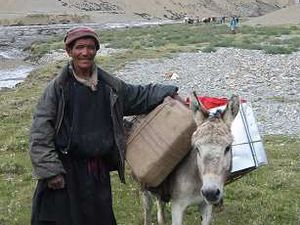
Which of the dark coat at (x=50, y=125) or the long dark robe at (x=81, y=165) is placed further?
the long dark robe at (x=81, y=165)

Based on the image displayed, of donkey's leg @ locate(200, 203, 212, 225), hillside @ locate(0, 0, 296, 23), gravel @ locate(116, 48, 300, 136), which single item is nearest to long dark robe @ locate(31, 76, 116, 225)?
donkey's leg @ locate(200, 203, 212, 225)

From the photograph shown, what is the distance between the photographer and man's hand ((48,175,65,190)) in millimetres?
5676

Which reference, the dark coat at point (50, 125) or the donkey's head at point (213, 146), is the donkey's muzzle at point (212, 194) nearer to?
the donkey's head at point (213, 146)

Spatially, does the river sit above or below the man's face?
below

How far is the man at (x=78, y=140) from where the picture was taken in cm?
566

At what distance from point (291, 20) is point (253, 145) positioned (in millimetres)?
77706

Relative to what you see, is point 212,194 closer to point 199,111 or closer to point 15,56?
point 199,111

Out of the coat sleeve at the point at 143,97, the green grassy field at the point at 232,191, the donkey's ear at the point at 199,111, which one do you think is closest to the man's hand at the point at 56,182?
the coat sleeve at the point at 143,97

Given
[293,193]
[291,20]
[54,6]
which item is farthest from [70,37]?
[54,6]

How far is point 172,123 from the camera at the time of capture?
6.58 meters

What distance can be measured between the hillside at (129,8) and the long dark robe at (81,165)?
105 m

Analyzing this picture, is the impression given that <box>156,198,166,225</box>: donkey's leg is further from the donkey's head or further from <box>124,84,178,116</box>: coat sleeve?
the donkey's head

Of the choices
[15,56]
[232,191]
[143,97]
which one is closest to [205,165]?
[143,97]

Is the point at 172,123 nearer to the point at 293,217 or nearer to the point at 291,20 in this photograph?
the point at 293,217
